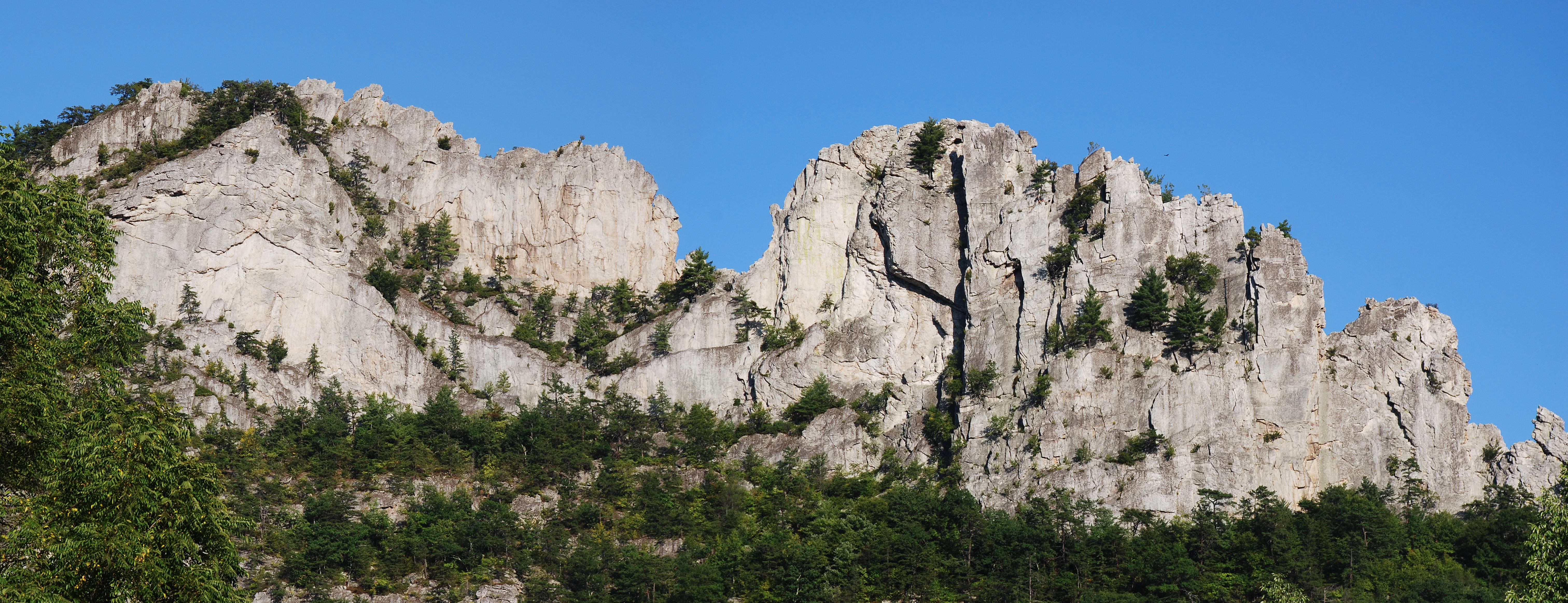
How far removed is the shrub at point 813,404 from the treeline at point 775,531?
3812mm

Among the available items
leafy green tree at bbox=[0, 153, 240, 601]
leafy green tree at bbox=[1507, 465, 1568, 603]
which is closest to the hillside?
leafy green tree at bbox=[1507, 465, 1568, 603]

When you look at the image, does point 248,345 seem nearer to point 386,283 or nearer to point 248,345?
point 248,345

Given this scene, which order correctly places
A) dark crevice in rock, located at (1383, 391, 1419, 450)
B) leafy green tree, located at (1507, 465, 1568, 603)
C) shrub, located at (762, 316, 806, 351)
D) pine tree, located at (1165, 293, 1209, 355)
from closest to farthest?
1. leafy green tree, located at (1507, 465, 1568, 603)
2. dark crevice in rock, located at (1383, 391, 1419, 450)
3. pine tree, located at (1165, 293, 1209, 355)
4. shrub, located at (762, 316, 806, 351)

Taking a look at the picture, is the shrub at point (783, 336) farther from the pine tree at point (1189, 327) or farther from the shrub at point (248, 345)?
the shrub at point (248, 345)

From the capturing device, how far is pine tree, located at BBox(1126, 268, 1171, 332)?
249 feet

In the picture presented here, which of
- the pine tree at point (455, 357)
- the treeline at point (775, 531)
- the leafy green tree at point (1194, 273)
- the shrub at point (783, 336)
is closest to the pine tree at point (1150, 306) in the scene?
the leafy green tree at point (1194, 273)

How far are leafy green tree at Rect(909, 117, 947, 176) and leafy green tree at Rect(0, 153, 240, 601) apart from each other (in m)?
63.4

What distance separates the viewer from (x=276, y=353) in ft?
259

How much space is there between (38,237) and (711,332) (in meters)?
60.0

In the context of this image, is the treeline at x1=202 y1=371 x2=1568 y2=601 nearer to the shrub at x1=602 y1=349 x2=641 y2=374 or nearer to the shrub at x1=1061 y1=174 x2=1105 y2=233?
the shrub at x1=602 y1=349 x2=641 y2=374

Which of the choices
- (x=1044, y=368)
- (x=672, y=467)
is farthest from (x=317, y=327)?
(x=1044, y=368)

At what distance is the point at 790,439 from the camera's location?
80.9m

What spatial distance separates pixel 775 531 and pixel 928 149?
27.1 meters

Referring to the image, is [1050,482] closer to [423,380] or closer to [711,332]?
[711,332]
